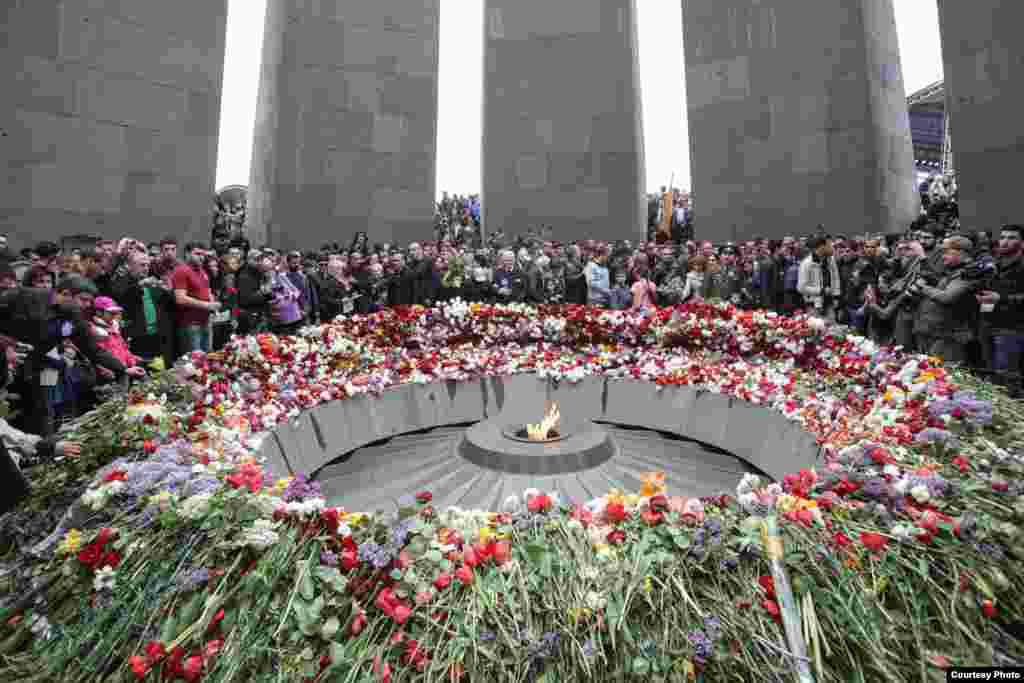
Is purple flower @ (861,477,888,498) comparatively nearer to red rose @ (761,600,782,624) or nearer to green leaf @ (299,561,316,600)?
red rose @ (761,600,782,624)

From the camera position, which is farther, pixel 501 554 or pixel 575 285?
pixel 575 285

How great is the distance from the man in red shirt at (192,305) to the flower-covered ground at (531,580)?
178 inches

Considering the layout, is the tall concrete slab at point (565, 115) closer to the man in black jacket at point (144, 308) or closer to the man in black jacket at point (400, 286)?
the man in black jacket at point (400, 286)

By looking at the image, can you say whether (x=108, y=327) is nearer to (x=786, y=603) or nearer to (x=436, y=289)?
(x=436, y=289)

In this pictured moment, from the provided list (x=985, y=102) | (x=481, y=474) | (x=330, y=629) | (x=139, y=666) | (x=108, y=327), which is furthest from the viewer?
(x=985, y=102)

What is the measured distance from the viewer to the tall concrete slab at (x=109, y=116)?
10.0 m

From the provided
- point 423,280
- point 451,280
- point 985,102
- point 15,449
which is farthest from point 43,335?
point 985,102

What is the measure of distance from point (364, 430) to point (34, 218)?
844 cm

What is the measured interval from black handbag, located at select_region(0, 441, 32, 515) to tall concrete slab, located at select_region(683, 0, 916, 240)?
15012mm

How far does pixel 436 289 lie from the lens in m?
10.7

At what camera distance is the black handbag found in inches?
91.3

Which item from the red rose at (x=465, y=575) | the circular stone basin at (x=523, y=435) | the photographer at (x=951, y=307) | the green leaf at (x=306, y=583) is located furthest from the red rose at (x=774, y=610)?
the photographer at (x=951, y=307)

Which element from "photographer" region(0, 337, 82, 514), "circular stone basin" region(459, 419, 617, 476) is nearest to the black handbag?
"photographer" region(0, 337, 82, 514)

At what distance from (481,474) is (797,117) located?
13215 millimetres
